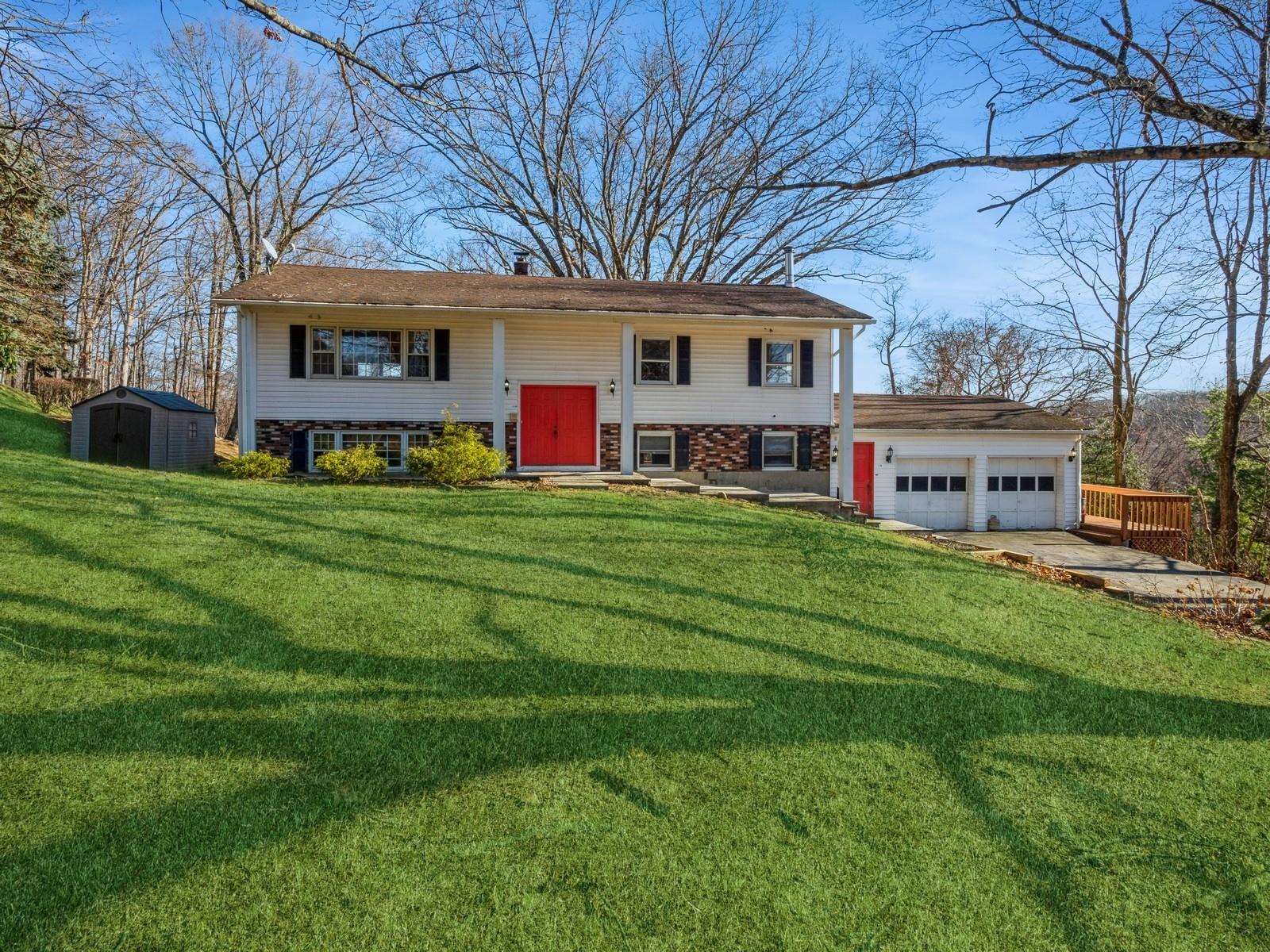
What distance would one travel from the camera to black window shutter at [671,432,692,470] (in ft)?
47.9

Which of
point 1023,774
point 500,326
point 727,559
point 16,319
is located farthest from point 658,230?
point 1023,774

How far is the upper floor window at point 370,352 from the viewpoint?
13.7 meters

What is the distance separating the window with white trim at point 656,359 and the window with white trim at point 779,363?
2.11 meters

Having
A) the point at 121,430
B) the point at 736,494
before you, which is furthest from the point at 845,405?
the point at 121,430

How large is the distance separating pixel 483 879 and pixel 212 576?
4196mm

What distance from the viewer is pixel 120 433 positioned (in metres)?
13.5

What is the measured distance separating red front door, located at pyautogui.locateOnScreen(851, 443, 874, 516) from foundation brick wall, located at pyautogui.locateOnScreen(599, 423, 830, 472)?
421 cm

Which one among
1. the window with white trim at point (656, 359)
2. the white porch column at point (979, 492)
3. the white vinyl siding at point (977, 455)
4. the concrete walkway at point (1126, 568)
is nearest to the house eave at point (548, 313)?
the window with white trim at point (656, 359)

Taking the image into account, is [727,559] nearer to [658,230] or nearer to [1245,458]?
[1245,458]

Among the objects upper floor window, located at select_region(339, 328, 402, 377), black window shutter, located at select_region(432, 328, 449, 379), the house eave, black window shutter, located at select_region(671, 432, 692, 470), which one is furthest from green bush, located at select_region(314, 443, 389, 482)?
black window shutter, located at select_region(671, 432, 692, 470)

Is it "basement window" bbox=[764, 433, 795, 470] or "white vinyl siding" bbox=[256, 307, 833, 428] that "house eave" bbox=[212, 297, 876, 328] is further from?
"basement window" bbox=[764, 433, 795, 470]

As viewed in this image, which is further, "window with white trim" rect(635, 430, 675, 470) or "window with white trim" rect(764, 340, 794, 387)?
"window with white trim" rect(764, 340, 794, 387)

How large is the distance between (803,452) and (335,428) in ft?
31.8

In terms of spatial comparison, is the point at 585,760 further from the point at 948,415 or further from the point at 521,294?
the point at 948,415
